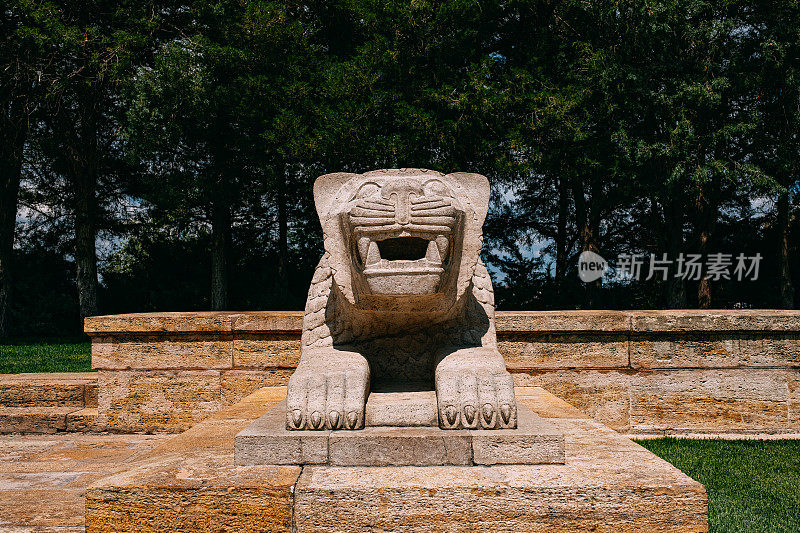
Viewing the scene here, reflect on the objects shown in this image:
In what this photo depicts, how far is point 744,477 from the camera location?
397 centimetres

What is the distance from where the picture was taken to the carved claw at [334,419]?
244 cm

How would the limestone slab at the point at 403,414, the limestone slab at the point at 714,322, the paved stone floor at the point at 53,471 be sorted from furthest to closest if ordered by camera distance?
the limestone slab at the point at 714,322
the paved stone floor at the point at 53,471
the limestone slab at the point at 403,414

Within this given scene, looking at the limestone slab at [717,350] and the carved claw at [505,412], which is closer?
the carved claw at [505,412]

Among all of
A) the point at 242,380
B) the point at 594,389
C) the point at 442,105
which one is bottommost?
the point at 594,389

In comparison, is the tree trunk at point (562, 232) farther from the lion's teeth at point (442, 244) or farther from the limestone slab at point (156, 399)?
the lion's teeth at point (442, 244)

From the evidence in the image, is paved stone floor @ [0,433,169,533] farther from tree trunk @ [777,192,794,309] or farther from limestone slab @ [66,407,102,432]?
tree trunk @ [777,192,794,309]

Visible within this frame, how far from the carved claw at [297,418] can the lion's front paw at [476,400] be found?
0.57 meters

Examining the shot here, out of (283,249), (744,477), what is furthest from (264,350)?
(283,249)

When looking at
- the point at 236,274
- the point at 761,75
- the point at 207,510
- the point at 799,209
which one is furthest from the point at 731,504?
the point at 236,274

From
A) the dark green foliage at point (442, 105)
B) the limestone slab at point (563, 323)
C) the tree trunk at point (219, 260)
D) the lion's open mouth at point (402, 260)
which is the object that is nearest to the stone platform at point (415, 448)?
the lion's open mouth at point (402, 260)

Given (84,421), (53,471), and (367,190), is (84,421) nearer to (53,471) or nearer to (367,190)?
(53,471)

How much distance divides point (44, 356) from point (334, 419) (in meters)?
9.11

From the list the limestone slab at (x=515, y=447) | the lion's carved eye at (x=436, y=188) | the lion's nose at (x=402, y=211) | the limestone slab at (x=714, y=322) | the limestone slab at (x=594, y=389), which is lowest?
the limestone slab at (x=594, y=389)

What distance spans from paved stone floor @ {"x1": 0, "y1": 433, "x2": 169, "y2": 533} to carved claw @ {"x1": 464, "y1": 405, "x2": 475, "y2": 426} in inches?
58.7
